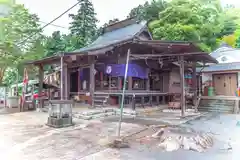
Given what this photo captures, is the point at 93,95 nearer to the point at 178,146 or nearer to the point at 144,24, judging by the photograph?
the point at 178,146

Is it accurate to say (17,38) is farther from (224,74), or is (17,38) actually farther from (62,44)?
(224,74)

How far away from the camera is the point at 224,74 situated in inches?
610

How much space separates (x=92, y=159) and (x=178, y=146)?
6.99ft

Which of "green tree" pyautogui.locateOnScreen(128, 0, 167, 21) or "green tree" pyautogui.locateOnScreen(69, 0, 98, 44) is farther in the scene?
"green tree" pyautogui.locateOnScreen(128, 0, 167, 21)

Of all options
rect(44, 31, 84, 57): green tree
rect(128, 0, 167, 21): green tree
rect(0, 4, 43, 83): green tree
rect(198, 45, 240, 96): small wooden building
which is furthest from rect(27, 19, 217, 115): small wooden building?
rect(128, 0, 167, 21): green tree

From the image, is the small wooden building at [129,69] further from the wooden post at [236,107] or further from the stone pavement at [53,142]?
the stone pavement at [53,142]

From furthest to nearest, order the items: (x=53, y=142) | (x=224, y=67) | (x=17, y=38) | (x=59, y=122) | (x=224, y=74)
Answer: (x=17, y=38), (x=224, y=74), (x=224, y=67), (x=59, y=122), (x=53, y=142)

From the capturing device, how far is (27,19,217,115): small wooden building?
9258 mm

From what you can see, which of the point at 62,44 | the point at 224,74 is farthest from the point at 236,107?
the point at 62,44

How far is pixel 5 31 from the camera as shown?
1547cm

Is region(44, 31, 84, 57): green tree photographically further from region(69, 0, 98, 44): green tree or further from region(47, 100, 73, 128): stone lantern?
region(47, 100, 73, 128): stone lantern

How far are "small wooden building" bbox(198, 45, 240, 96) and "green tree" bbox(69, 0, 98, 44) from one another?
49.6 ft

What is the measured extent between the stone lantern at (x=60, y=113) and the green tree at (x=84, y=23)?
1798cm

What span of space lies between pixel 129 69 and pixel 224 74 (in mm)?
9982
